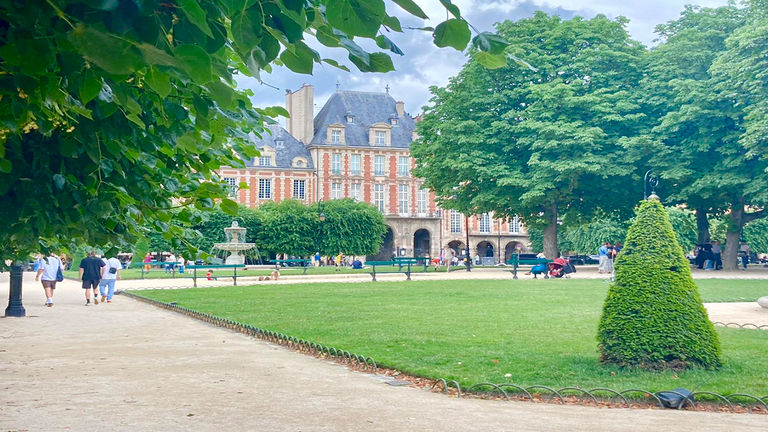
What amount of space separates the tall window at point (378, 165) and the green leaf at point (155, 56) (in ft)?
215

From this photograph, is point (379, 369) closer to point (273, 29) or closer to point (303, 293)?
point (273, 29)

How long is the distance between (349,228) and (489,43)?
56.6m

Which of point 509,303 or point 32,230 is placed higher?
point 32,230

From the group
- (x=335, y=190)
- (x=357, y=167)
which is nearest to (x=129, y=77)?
(x=335, y=190)

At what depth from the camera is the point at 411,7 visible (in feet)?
6.86

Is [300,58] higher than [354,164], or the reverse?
[354,164]

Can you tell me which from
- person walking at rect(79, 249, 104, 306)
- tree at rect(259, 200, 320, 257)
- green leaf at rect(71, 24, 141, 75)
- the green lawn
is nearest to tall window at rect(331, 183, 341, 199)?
tree at rect(259, 200, 320, 257)

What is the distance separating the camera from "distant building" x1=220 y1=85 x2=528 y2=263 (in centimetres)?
6488

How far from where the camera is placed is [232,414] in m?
5.77

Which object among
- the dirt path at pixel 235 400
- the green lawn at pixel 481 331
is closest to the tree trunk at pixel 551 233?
the green lawn at pixel 481 331

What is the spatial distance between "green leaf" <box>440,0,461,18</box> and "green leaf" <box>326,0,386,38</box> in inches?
7.3

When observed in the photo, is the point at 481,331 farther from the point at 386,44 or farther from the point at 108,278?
the point at 108,278

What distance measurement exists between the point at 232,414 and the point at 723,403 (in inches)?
160

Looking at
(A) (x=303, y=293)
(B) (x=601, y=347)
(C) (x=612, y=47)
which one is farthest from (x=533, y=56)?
(B) (x=601, y=347)
